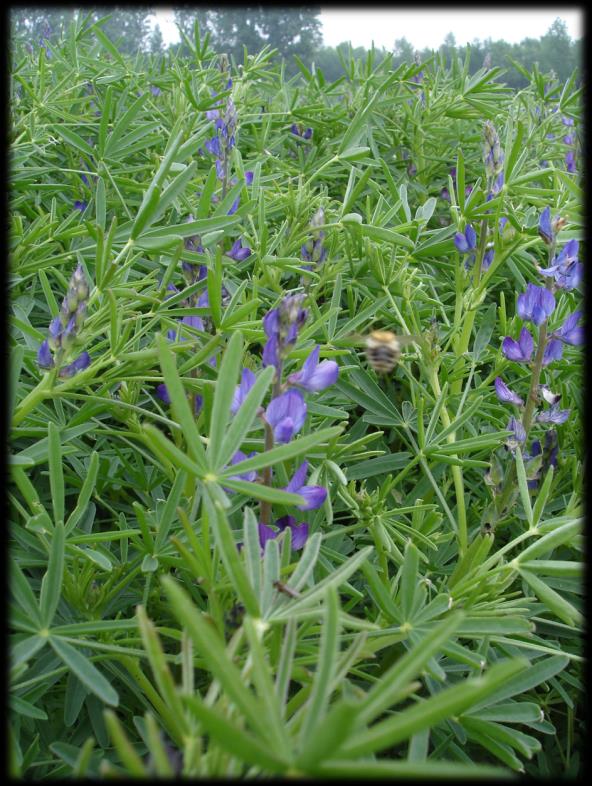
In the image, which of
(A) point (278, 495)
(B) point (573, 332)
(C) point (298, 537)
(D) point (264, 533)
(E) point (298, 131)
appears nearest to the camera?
(A) point (278, 495)

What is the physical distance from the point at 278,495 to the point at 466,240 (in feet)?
3.03

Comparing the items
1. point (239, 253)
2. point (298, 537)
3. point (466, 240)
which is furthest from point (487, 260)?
point (298, 537)

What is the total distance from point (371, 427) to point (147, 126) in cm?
106

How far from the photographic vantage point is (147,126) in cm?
186

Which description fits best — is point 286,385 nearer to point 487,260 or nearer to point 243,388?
point 243,388

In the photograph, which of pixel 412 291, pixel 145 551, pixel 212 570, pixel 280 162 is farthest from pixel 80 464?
pixel 280 162

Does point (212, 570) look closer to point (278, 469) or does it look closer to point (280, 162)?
point (278, 469)

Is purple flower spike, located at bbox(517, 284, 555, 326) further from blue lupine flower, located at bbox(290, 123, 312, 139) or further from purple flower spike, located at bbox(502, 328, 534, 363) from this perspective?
blue lupine flower, located at bbox(290, 123, 312, 139)

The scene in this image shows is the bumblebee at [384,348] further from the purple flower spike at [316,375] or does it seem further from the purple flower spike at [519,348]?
the purple flower spike at [519,348]

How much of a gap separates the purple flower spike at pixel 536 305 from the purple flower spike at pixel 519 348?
40mm

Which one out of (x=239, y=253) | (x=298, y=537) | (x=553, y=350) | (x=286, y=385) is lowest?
(x=298, y=537)

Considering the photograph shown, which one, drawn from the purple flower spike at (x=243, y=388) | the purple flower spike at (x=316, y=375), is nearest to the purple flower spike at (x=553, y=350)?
the purple flower spike at (x=316, y=375)

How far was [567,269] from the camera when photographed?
1345 mm

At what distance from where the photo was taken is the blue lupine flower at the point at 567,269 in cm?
133
